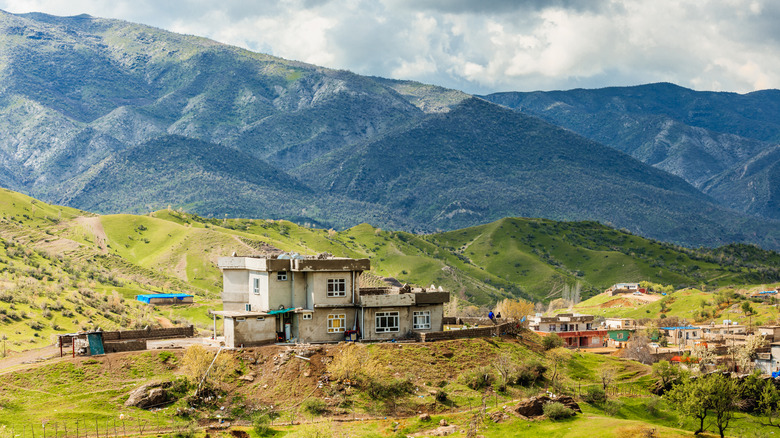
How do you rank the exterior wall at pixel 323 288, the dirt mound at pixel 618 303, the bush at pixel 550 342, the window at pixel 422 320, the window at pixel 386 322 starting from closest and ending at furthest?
the exterior wall at pixel 323 288, the window at pixel 386 322, the window at pixel 422 320, the bush at pixel 550 342, the dirt mound at pixel 618 303

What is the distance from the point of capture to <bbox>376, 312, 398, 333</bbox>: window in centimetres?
6612

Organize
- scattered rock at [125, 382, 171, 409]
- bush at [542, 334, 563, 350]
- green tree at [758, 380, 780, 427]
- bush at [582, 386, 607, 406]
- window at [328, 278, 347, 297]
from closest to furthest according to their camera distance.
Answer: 1. scattered rock at [125, 382, 171, 409]
2. bush at [582, 386, 607, 406]
3. window at [328, 278, 347, 297]
4. green tree at [758, 380, 780, 427]
5. bush at [542, 334, 563, 350]

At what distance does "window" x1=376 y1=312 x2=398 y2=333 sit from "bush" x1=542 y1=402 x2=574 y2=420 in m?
15.6

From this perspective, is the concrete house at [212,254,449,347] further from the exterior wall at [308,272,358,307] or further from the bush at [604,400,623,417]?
the bush at [604,400,623,417]

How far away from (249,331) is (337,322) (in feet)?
24.6

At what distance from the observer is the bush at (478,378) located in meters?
58.9

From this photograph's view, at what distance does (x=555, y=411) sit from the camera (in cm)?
5491

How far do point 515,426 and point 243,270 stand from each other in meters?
28.3

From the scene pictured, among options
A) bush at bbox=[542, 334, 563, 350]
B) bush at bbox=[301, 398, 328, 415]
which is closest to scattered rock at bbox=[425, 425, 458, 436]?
bush at bbox=[301, 398, 328, 415]

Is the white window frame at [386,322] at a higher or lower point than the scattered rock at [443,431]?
higher

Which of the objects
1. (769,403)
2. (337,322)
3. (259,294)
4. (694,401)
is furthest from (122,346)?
(769,403)

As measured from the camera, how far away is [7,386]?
51.0m

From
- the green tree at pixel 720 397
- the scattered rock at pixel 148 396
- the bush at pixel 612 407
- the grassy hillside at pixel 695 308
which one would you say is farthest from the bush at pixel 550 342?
the grassy hillside at pixel 695 308

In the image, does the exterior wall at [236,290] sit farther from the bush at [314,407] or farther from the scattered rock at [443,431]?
the scattered rock at [443,431]
